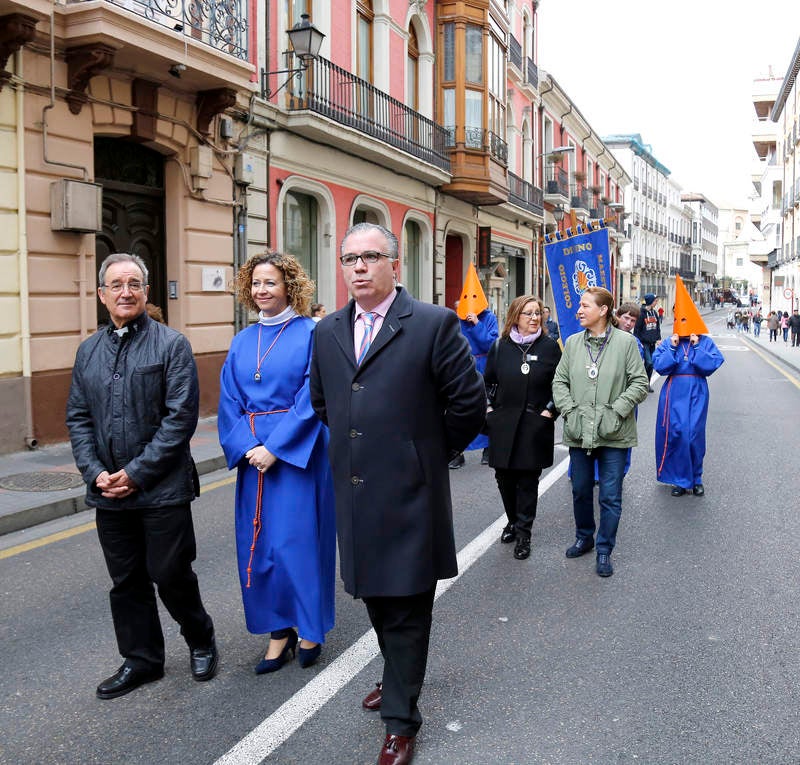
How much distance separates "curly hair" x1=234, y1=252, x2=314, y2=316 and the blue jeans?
246 centimetres

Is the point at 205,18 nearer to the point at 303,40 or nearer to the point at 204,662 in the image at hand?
the point at 303,40

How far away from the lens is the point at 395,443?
311cm

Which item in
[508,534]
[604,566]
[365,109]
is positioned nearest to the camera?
[604,566]

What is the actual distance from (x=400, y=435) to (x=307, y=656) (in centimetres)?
147

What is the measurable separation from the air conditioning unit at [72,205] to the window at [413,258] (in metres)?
11.2

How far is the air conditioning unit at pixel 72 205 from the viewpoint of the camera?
9422mm

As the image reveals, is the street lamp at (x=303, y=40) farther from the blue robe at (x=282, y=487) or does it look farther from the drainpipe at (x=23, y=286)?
the blue robe at (x=282, y=487)

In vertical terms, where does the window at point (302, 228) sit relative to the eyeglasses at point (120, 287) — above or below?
above

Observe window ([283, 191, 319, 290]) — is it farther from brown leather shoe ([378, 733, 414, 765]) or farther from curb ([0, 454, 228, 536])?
brown leather shoe ([378, 733, 414, 765])

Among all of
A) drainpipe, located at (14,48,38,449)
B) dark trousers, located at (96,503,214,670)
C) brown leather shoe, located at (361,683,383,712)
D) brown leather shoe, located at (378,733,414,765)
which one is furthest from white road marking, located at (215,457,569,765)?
drainpipe, located at (14,48,38,449)

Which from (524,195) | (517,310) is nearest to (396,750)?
(517,310)

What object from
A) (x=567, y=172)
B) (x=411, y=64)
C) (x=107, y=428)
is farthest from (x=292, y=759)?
(x=567, y=172)

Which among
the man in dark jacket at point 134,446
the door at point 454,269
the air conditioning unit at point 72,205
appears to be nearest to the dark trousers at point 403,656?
the man in dark jacket at point 134,446

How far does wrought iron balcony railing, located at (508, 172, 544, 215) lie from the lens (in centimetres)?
2702
